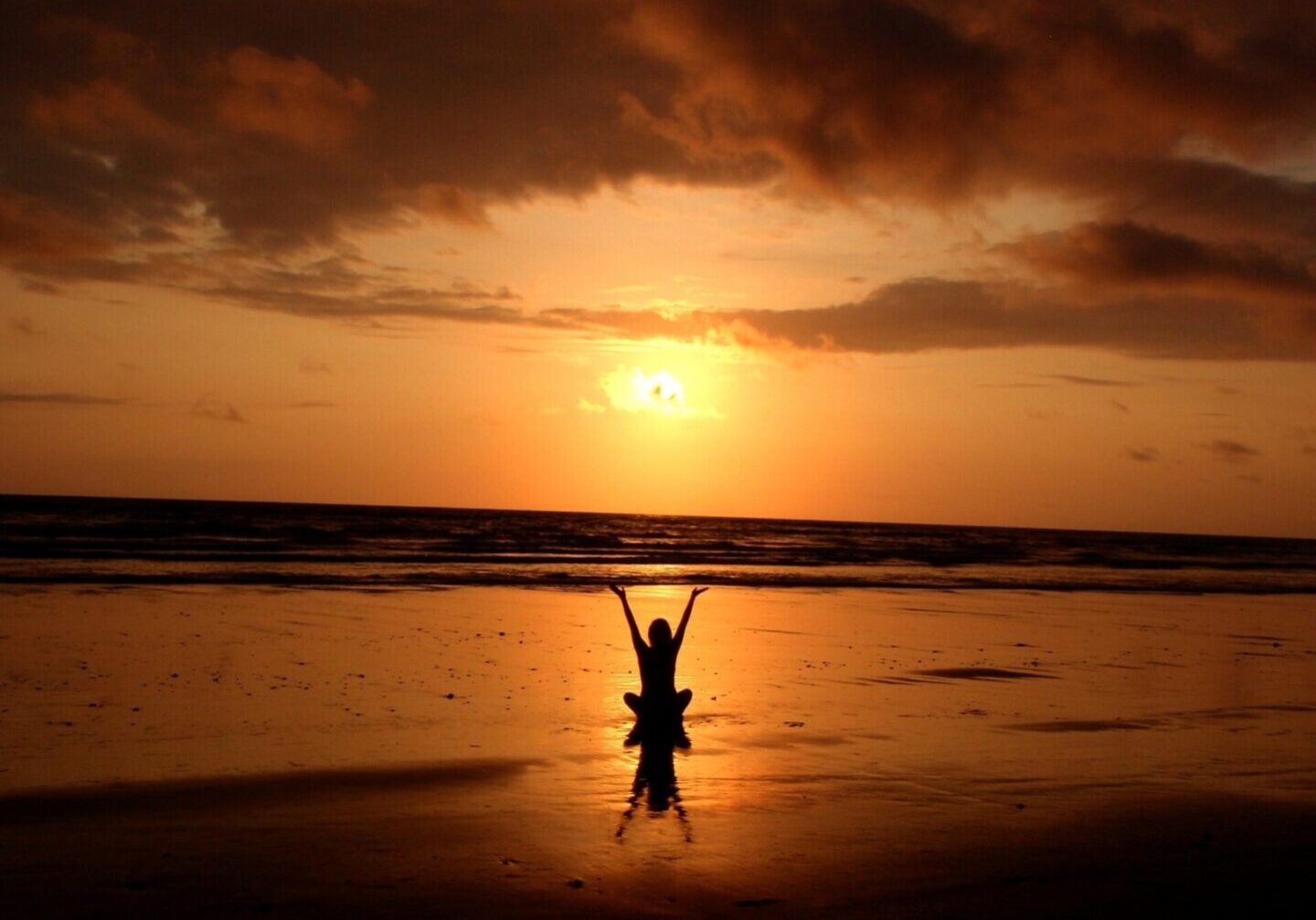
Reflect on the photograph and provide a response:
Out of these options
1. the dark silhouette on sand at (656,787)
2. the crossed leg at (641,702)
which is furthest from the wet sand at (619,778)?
the crossed leg at (641,702)

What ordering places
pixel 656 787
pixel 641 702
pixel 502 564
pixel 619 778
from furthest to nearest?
pixel 502 564 → pixel 641 702 → pixel 619 778 → pixel 656 787

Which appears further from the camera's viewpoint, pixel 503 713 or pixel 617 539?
pixel 617 539

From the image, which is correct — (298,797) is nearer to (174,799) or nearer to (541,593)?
(174,799)

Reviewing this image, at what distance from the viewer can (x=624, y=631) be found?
19.4 metres

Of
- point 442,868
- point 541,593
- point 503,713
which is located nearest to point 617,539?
Answer: point 541,593

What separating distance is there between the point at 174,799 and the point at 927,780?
5587 mm

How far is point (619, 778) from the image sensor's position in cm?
880

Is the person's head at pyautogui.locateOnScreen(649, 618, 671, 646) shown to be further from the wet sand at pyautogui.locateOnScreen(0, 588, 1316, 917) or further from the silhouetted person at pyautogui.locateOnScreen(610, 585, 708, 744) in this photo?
the wet sand at pyautogui.locateOnScreen(0, 588, 1316, 917)

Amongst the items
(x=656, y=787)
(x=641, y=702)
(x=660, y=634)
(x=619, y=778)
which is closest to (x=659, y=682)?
(x=641, y=702)

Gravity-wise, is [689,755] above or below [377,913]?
above

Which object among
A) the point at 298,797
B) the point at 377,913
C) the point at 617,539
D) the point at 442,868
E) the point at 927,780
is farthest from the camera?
the point at 617,539

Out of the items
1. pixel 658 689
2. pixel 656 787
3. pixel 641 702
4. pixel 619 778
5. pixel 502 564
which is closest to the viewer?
pixel 656 787

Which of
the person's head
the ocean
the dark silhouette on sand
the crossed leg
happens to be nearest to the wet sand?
the dark silhouette on sand

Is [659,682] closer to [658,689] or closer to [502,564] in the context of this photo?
[658,689]
